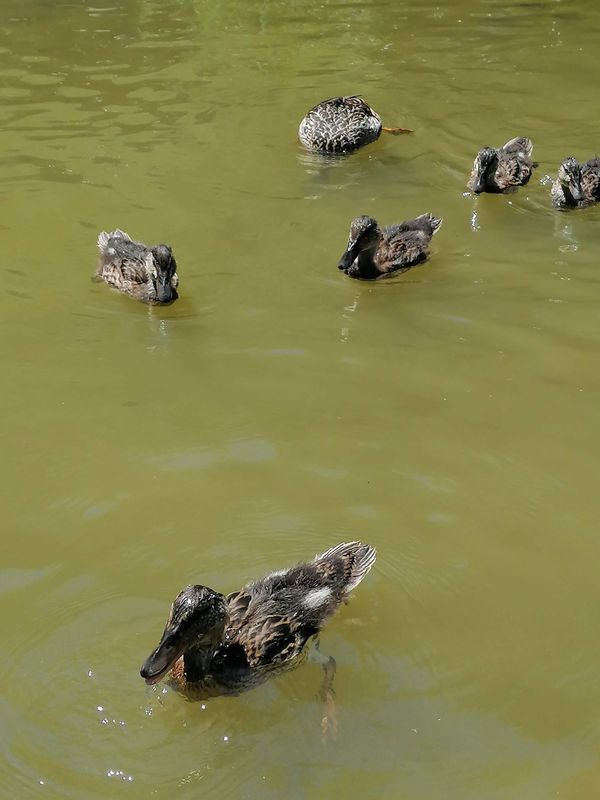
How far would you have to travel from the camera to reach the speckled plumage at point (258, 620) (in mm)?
4355

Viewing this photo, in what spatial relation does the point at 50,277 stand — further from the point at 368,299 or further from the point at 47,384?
the point at 368,299

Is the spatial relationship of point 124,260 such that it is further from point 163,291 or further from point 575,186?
point 575,186

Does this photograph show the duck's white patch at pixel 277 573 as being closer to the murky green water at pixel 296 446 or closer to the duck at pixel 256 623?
the duck at pixel 256 623

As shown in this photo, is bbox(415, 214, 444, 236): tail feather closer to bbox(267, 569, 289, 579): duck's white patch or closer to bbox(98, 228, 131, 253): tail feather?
bbox(98, 228, 131, 253): tail feather

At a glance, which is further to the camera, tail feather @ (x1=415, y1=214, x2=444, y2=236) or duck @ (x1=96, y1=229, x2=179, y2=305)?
tail feather @ (x1=415, y1=214, x2=444, y2=236)

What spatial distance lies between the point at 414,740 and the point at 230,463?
199 cm

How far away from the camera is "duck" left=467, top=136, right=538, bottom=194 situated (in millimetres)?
9211

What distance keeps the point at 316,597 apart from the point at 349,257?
3657 mm

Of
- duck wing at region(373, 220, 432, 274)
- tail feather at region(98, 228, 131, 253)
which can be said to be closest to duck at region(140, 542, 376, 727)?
duck wing at region(373, 220, 432, 274)

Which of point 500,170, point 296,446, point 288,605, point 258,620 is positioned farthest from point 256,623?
point 500,170

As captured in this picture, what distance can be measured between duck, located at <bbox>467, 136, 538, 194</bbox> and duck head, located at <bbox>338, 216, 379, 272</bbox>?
1593mm

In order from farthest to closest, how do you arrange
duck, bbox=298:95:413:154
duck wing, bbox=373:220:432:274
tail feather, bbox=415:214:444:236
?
duck, bbox=298:95:413:154 → tail feather, bbox=415:214:444:236 → duck wing, bbox=373:220:432:274

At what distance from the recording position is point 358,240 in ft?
26.1

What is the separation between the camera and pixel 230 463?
5.73m
